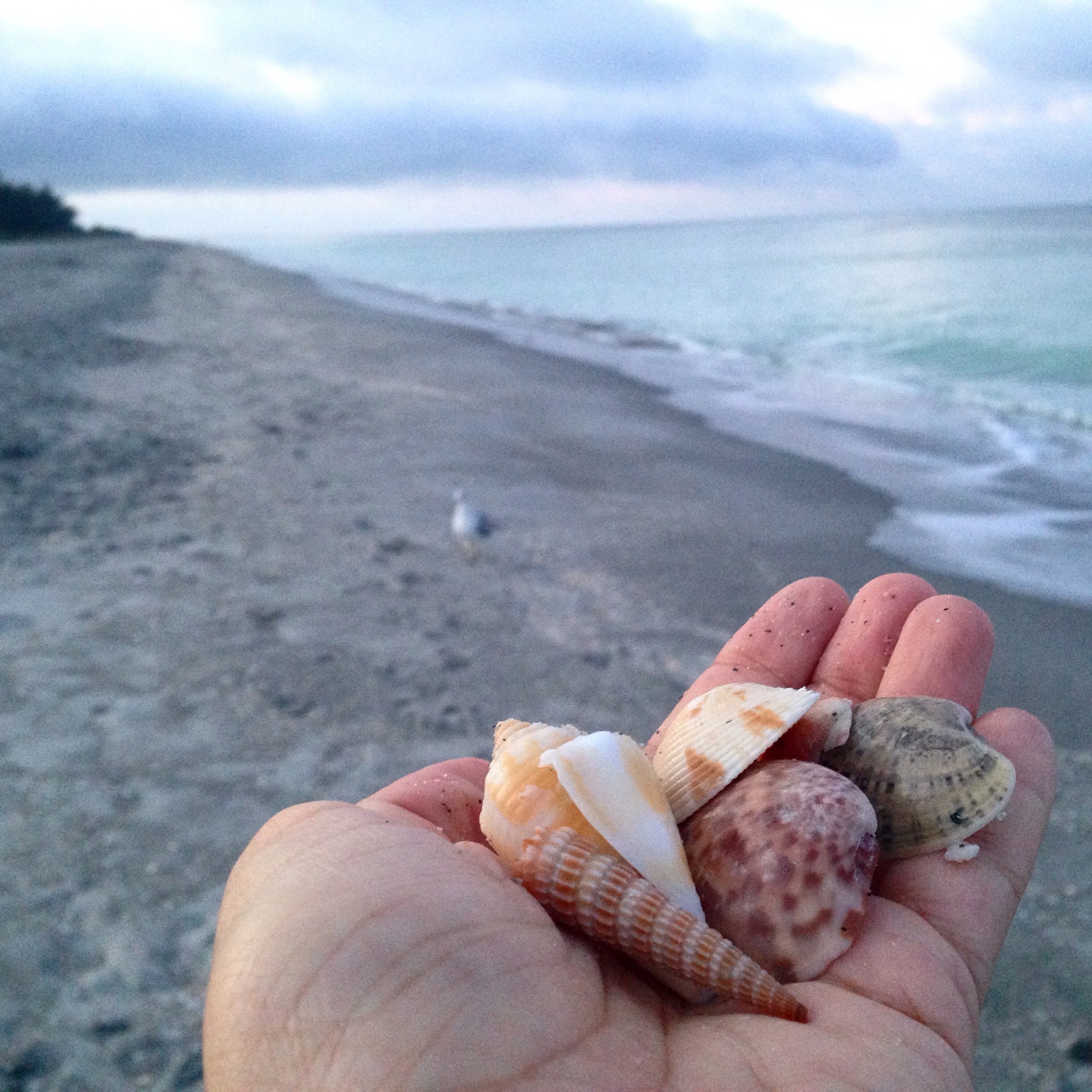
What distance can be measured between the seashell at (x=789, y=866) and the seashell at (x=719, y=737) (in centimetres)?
8

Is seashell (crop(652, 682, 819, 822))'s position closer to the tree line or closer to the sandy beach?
the sandy beach

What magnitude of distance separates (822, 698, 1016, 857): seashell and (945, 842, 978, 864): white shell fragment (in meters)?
0.02

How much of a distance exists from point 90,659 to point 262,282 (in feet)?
81.7

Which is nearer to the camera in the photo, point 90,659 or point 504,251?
point 90,659

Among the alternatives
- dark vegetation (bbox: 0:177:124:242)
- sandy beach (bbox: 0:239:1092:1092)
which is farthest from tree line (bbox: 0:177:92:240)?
sandy beach (bbox: 0:239:1092:1092)

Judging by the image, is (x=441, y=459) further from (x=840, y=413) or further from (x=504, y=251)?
(x=504, y=251)

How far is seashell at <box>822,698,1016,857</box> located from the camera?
2.28 meters

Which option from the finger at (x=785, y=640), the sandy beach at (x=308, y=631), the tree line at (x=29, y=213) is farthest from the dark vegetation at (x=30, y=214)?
the finger at (x=785, y=640)

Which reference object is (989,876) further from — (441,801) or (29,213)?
(29,213)

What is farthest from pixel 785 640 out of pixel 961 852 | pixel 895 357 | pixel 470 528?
Result: pixel 895 357

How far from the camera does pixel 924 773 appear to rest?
7.77 ft

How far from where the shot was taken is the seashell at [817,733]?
8.58 ft

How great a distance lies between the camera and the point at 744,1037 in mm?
1659

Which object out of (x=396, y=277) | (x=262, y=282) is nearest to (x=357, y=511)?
(x=262, y=282)
